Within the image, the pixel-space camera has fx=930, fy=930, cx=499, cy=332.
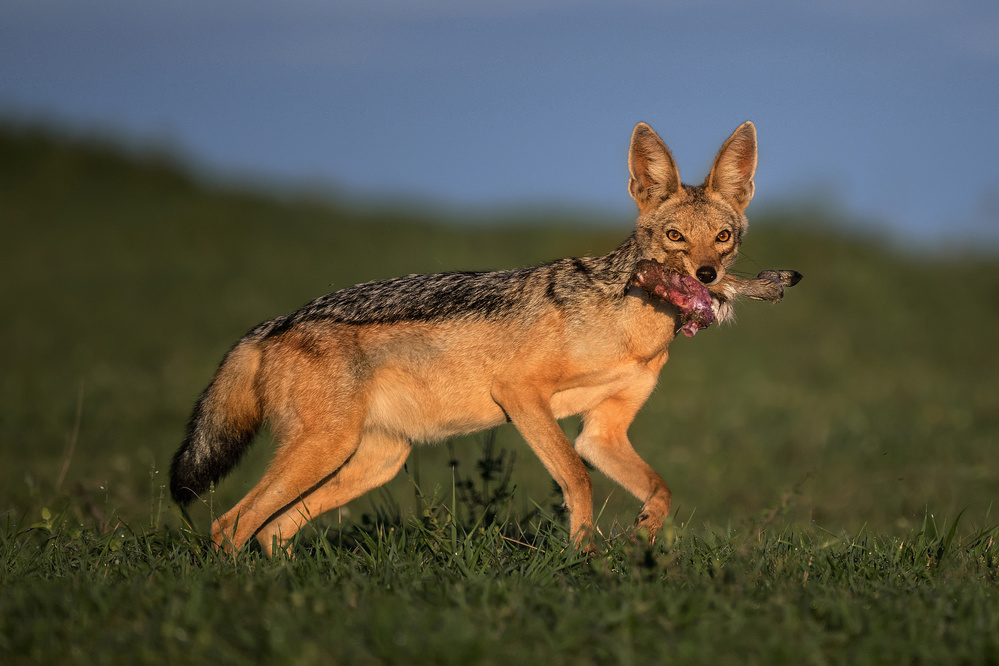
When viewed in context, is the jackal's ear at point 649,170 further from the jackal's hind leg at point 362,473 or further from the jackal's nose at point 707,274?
the jackal's hind leg at point 362,473

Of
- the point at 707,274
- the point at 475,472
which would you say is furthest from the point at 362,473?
the point at 475,472

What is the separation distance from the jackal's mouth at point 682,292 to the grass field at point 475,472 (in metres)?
1.08

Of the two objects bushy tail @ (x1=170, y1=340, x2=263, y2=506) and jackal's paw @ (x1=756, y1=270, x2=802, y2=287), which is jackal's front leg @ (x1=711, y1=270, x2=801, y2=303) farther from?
bushy tail @ (x1=170, y1=340, x2=263, y2=506)

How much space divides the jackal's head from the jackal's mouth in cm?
10

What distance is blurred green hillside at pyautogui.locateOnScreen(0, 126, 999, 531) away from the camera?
395 inches

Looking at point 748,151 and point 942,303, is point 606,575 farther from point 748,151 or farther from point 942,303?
point 942,303

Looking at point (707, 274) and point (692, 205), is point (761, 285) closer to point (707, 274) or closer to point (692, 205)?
point (707, 274)

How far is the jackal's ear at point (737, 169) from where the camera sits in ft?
19.5

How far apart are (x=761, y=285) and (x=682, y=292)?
1.46 ft

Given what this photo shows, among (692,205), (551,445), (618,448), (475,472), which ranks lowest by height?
(475,472)

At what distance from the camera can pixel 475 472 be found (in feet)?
35.4

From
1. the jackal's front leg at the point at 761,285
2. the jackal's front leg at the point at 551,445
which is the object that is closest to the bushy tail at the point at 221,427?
the jackal's front leg at the point at 551,445

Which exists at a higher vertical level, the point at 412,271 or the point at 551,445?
the point at 551,445

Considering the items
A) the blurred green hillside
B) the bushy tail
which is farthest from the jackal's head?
the bushy tail
